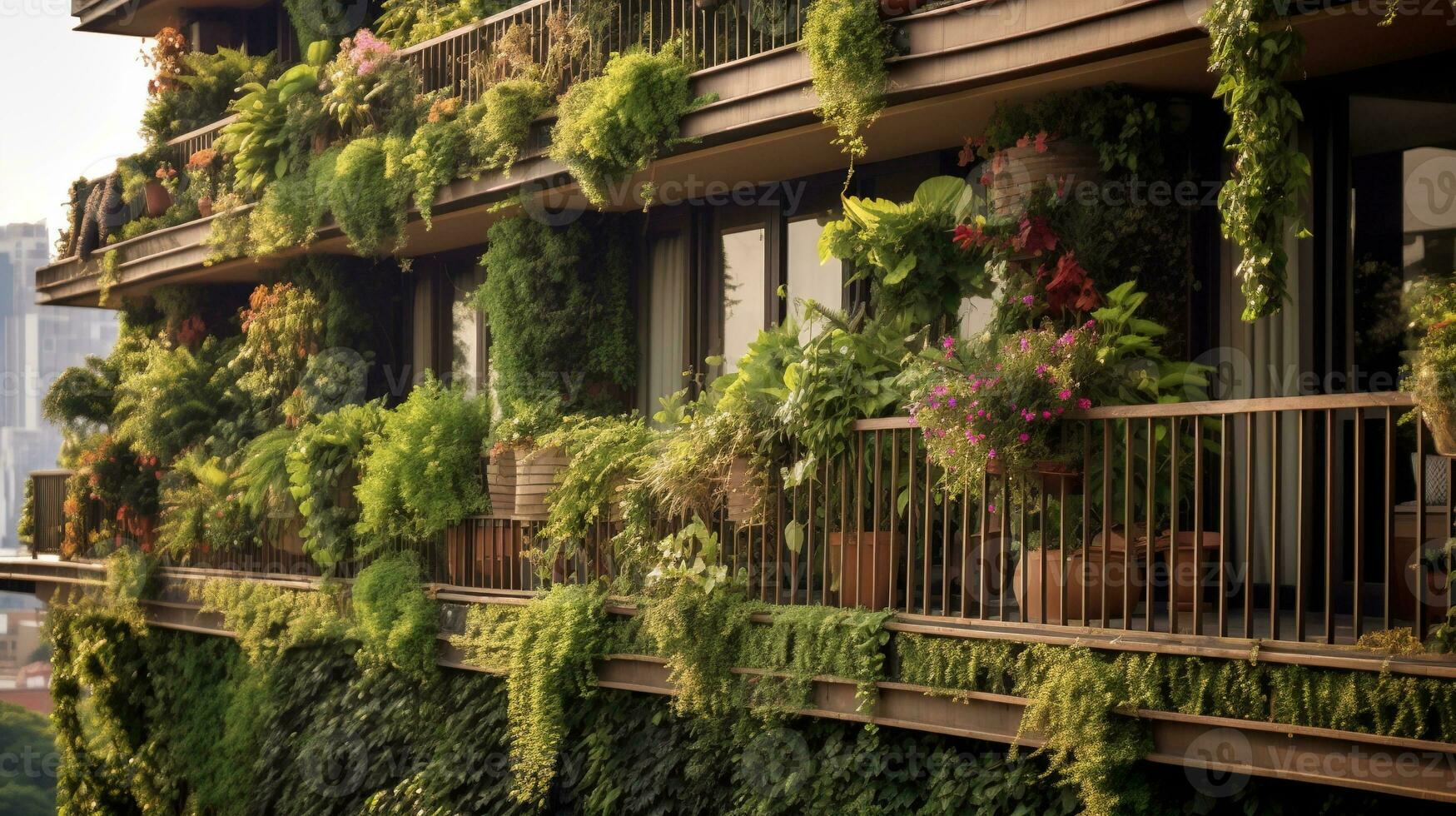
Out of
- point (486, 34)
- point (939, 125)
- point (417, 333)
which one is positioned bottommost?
point (417, 333)

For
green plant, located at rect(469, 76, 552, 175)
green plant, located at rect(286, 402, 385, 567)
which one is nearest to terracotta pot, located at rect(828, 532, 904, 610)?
green plant, located at rect(469, 76, 552, 175)

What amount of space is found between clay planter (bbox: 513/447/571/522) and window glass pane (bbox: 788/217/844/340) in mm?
2009

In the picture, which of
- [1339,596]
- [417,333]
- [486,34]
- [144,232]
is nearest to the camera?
[1339,596]

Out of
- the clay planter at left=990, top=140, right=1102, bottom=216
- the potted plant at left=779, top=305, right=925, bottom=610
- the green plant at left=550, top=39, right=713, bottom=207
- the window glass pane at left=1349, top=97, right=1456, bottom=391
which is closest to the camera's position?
the window glass pane at left=1349, top=97, right=1456, bottom=391

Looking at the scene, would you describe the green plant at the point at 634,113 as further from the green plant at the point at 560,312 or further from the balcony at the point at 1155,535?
the balcony at the point at 1155,535

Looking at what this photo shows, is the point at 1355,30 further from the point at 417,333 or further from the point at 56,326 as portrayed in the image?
the point at 56,326

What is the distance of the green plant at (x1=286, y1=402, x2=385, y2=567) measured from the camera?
42.6 ft

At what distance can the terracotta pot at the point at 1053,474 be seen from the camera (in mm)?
7355

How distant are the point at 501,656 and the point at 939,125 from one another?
461 cm

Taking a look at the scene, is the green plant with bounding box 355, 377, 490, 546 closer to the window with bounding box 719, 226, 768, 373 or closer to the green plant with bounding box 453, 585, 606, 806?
the green plant with bounding box 453, 585, 606, 806

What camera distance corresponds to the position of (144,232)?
Answer: 1762cm

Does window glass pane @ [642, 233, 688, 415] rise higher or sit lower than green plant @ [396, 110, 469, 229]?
lower

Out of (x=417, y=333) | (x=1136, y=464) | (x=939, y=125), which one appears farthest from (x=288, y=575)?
(x=1136, y=464)

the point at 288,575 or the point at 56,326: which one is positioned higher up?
the point at 56,326
